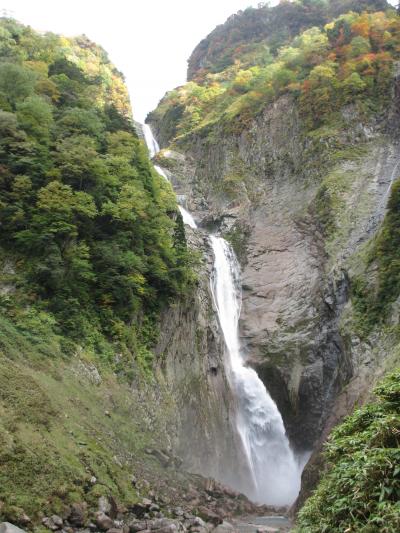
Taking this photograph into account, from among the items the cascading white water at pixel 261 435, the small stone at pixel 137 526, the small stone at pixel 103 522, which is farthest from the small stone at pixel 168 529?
the cascading white water at pixel 261 435

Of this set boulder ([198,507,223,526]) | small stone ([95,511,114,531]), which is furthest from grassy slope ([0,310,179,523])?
boulder ([198,507,223,526])

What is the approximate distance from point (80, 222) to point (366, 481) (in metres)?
15.1

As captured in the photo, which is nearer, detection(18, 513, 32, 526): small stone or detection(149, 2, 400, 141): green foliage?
detection(18, 513, 32, 526): small stone

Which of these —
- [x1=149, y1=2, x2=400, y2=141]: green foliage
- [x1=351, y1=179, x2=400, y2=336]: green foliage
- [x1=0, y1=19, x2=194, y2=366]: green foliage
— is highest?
[x1=149, y1=2, x2=400, y2=141]: green foliage

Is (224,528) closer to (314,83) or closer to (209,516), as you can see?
(209,516)

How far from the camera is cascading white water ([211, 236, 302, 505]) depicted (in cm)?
2395

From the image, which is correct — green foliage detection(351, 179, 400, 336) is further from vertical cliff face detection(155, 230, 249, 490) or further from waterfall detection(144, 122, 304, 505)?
vertical cliff face detection(155, 230, 249, 490)

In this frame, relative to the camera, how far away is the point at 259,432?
84.4 feet

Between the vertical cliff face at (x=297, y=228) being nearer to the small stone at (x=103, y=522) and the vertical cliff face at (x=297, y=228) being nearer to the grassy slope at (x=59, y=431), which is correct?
the grassy slope at (x=59, y=431)

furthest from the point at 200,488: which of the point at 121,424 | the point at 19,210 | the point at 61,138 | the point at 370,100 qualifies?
the point at 370,100

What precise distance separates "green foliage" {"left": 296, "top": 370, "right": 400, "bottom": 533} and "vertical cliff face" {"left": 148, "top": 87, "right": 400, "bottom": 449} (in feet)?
38.8

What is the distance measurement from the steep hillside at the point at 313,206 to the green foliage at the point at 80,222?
8282 mm

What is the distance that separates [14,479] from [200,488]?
870 centimetres

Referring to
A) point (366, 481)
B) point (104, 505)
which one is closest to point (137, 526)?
point (104, 505)
